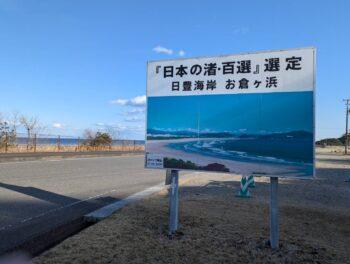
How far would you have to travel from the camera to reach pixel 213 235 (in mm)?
6945

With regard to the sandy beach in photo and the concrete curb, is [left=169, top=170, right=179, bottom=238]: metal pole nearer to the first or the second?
the sandy beach in photo

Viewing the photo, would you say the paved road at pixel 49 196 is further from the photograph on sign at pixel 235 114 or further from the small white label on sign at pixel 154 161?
the photograph on sign at pixel 235 114

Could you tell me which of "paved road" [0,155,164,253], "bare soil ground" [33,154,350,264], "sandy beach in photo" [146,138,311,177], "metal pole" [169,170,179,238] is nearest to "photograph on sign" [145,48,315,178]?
"sandy beach in photo" [146,138,311,177]

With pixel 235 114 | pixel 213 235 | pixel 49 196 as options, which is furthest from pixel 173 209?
pixel 49 196

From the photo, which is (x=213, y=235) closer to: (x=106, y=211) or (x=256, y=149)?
(x=256, y=149)

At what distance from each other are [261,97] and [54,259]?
3.47 m

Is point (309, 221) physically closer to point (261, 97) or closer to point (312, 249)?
point (312, 249)

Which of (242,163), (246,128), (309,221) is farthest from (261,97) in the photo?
(309,221)

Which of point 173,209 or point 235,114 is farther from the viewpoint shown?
point 173,209

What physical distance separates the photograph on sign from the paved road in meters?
2.43

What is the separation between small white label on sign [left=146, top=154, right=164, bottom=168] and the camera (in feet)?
24.2

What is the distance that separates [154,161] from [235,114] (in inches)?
60.2

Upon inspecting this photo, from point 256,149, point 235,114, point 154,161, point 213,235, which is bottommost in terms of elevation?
point 213,235

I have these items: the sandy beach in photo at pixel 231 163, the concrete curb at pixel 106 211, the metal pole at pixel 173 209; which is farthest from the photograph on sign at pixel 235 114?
the concrete curb at pixel 106 211
